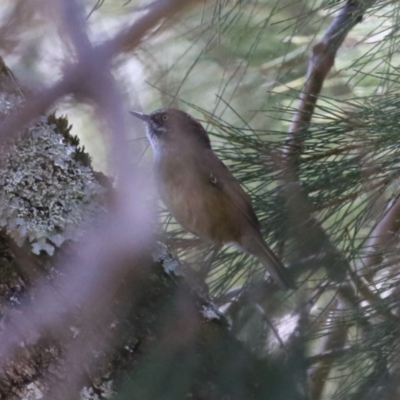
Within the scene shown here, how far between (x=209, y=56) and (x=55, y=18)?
60.3 inches

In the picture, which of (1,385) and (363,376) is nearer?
(1,385)

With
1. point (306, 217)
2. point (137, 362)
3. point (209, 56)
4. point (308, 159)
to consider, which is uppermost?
point (209, 56)

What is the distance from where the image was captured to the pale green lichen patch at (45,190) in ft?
4.64

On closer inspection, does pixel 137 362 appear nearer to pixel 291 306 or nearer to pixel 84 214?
pixel 84 214

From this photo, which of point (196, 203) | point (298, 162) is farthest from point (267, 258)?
point (196, 203)

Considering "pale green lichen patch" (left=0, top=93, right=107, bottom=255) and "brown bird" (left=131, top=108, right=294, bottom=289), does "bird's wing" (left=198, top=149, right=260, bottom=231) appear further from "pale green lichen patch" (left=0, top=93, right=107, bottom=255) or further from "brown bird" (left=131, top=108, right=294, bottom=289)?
"pale green lichen patch" (left=0, top=93, right=107, bottom=255)

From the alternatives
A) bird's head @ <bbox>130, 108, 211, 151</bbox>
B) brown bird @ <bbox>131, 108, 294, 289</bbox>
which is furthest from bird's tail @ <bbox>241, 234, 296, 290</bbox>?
bird's head @ <bbox>130, 108, 211, 151</bbox>

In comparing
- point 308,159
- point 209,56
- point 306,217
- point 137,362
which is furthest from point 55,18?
point 209,56

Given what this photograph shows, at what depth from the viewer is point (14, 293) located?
4.41ft

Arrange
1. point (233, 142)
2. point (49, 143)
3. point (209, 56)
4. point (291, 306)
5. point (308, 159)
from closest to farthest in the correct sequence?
point (49, 143) → point (291, 306) → point (308, 159) → point (233, 142) → point (209, 56)

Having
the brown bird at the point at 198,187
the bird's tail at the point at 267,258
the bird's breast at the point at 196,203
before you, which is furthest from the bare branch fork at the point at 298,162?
the bird's breast at the point at 196,203

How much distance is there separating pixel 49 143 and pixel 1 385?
0.53 metres

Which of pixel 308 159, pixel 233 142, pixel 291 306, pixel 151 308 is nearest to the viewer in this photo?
pixel 151 308

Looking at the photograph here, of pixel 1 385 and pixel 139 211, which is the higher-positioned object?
pixel 139 211
